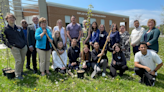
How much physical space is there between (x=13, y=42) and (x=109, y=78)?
3.39 meters

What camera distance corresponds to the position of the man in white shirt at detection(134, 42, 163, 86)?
10.7 ft

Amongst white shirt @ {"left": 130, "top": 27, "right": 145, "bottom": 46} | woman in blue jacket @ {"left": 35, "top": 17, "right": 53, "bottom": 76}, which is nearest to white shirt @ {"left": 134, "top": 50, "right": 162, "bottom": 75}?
white shirt @ {"left": 130, "top": 27, "right": 145, "bottom": 46}

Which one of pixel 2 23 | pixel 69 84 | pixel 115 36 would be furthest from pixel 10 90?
pixel 115 36

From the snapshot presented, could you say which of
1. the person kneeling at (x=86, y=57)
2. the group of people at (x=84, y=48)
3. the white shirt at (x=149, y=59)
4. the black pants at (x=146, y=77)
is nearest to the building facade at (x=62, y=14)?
the group of people at (x=84, y=48)

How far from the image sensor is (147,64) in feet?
11.1

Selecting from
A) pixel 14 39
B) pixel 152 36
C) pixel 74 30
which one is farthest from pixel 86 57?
pixel 14 39

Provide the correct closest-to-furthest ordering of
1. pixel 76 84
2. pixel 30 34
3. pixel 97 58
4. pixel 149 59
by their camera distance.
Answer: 1. pixel 149 59
2. pixel 76 84
3. pixel 30 34
4. pixel 97 58

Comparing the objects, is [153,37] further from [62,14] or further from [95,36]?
[62,14]

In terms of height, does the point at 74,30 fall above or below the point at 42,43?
above

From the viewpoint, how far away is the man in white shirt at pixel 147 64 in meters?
3.27

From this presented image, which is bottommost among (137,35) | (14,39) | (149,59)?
(149,59)

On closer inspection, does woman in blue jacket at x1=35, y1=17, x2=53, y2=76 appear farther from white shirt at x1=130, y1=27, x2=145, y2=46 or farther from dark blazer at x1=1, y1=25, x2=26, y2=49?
white shirt at x1=130, y1=27, x2=145, y2=46

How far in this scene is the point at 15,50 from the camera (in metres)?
3.59

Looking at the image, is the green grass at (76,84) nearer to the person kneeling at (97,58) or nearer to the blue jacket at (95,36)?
the person kneeling at (97,58)
